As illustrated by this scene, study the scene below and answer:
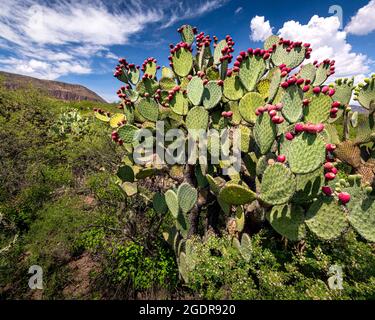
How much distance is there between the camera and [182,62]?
3180mm

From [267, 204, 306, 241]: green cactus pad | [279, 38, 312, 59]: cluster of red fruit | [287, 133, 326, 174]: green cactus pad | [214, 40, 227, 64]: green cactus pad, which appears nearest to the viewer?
[287, 133, 326, 174]: green cactus pad

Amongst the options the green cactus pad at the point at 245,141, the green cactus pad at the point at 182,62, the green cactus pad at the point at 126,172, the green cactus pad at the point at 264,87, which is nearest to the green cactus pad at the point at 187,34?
the green cactus pad at the point at 182,62

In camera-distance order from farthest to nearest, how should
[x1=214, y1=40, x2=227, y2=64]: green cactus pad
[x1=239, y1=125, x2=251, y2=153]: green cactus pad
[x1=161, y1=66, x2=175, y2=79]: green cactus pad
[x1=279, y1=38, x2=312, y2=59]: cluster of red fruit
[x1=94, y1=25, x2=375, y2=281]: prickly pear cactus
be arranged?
1. [x1=161, y1=66, x2=175, y2=79]: green cactus pad
2. [x1=214, y1=40, x2=227, y2=64]: green cactus pad
3. [x1=279, y1=38, x2=312, y2=59]: cluster of red fruit
4. [x1=239, y1=125, x2=251, y2=153]: green cactus pad
5. [x1=94, y1=25, x2=375, y2=281]: prickly pear cactus

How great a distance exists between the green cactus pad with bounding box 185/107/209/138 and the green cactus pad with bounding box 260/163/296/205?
1.06m

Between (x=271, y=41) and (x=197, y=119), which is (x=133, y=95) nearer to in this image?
(x=197, y=119)

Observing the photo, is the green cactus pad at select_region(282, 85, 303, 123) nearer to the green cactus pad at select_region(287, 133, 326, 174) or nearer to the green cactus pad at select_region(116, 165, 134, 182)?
the green cactus pad at select_region(287, 133, 326, 174)

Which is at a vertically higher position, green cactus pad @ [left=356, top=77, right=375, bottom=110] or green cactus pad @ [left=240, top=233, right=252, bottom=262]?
green cactus pad @ [left=356, top=77, right=375, bottom=110]

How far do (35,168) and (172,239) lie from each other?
4219 millimetres

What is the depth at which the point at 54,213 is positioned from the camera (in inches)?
153

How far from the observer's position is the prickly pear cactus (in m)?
1.68

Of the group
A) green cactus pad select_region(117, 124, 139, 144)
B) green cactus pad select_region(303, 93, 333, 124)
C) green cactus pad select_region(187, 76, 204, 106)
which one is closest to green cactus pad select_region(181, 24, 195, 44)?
green cactus pad select_region(187, 76, 204, 106)

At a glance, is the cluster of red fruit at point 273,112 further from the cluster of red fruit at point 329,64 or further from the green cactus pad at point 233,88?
the cluster of red fruit at point 329,64

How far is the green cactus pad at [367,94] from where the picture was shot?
287 cm
